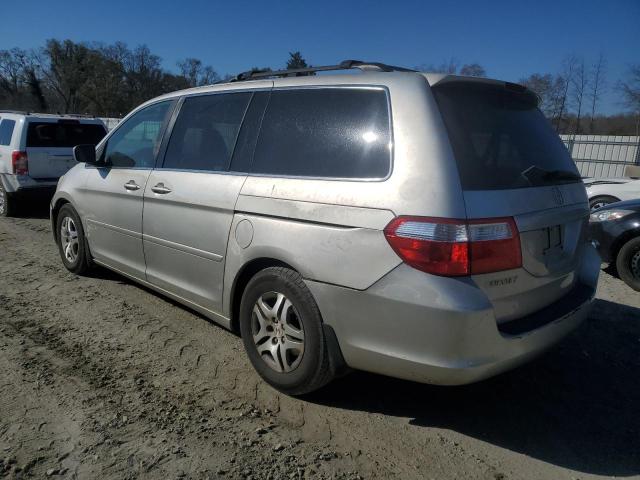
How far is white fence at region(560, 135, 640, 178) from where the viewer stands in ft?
58.6

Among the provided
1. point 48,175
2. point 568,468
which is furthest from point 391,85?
point 48,175

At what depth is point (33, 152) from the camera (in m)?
8.86

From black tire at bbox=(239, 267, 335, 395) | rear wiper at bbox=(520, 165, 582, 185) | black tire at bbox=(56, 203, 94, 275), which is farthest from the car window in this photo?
black tire at bbox=(56, 203, 94, 275)

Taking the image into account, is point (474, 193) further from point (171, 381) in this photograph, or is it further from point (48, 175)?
point (48, 175)

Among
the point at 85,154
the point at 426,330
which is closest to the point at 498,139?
the point at 426,330

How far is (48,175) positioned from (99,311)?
5.74m

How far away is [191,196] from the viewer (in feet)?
11.9

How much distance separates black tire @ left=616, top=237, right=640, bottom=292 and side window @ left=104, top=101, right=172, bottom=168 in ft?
16.9

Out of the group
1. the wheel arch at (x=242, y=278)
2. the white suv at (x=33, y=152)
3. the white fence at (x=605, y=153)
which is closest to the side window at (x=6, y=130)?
the white suv at (x=33, y=152)

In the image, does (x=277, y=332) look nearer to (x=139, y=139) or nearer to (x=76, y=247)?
(x=139, y=139)

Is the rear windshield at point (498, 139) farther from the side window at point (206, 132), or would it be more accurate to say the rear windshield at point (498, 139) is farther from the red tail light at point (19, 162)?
the red tail light at point (19, 162)

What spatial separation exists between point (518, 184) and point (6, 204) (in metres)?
9.21

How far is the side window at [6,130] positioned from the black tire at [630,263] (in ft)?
31.7

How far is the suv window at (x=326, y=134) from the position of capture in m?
2.71
